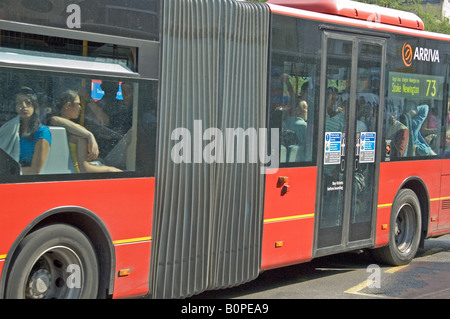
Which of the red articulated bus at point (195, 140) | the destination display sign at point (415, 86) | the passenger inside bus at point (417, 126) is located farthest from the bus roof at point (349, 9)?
the passenger inside bus at point (417, 126)

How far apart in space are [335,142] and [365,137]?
24.8 inches

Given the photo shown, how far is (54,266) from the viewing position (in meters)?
6.11

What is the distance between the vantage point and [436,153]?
10.6 metres

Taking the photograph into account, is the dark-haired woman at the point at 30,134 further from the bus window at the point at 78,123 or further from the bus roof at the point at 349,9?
Answer: the bus roof at the point at 349,9

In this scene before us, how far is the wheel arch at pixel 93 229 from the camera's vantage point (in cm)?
586

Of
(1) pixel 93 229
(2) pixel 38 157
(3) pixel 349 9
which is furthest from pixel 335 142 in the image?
(2) pixel 38 157

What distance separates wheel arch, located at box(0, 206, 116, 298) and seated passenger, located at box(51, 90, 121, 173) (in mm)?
353

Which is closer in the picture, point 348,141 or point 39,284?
point 39,284

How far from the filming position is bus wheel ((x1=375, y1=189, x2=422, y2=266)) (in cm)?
998

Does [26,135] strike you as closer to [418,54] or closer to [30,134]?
[30,134]

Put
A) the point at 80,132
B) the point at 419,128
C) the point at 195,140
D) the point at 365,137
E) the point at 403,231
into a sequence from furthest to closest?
the point at 403,231, the point at 419,128, the point at 365,137, the point at 195,140, the point at 80,132

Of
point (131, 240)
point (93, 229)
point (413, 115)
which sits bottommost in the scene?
point (131, 240)

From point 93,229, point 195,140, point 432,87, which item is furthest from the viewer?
point 432,87
